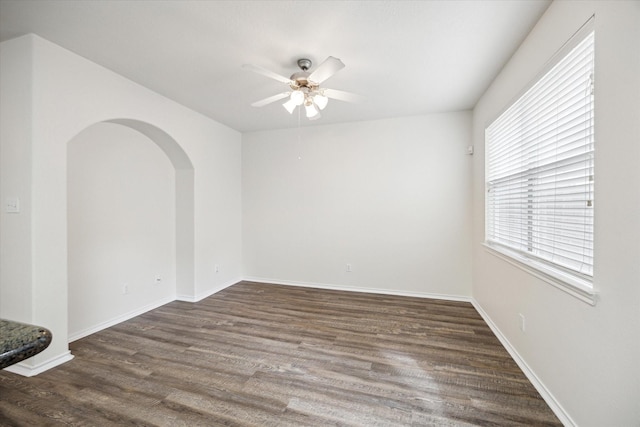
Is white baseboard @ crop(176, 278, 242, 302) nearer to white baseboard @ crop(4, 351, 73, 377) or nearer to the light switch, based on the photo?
white baseboard @ crop(4, 351, 73, 377)

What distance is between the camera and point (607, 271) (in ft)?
4.00

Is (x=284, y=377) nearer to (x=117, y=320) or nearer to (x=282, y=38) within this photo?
(x=117, y=320)

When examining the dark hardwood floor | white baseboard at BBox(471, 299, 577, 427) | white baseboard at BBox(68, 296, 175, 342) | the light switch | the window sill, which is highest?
the light switch

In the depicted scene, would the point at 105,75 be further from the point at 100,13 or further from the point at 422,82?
the point at 422,82

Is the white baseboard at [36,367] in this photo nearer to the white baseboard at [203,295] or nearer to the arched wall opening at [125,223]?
the arched wall opening at [125,223]

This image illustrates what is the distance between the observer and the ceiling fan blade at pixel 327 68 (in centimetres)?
179

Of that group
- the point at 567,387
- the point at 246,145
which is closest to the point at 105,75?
the point at 246,145

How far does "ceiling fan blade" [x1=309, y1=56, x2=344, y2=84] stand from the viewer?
1787 millimetres

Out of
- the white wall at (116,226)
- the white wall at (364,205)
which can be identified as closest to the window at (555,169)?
the white wall at (364,205)

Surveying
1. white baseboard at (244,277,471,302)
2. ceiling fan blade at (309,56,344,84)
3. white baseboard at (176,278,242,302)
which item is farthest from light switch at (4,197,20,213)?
white baseboard at (244,277,471,302)

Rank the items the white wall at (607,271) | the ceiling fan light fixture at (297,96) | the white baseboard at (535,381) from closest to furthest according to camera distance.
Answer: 1. the white wall at (607,271)
2. the white baseboard at (535,381)
3. the ceiling fan light fixture at (297,96)

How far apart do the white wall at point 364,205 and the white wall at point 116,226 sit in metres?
1.41

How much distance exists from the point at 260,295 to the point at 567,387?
3320 millimetres

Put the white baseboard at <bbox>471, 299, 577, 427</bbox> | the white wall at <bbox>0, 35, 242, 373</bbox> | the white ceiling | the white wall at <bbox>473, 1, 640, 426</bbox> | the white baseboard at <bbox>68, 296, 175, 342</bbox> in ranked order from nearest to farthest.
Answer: the white wall at <bbox>473, 1, 640, 426</bbox> < the white baseboard at <bbox>471, 299, 577, 427</bbox> < the white ceiling < the white wall at <bbox>0, 35, 242, 373</bbox> < the white baseboard at <bbox>68, 296, 175, 342</bbox>
